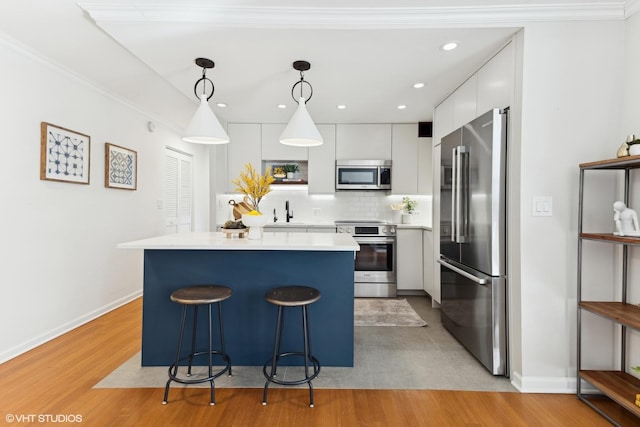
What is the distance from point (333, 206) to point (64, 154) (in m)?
3.35

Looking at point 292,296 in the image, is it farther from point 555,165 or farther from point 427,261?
point 427,261

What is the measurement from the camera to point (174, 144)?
15.7 feet

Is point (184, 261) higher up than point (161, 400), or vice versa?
point (184, 261)

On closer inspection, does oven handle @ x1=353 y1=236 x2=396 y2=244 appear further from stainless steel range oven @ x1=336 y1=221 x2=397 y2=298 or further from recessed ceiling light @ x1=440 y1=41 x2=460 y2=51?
recessed ceiling light @ x1=440 y1=41 x2=460 y2=51

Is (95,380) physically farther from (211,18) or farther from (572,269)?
(572,269)

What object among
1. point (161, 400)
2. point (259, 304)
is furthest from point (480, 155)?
point (161, 400)

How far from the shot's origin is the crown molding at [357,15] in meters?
2.07

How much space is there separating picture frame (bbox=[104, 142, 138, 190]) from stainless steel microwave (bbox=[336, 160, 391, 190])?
2.72 metres

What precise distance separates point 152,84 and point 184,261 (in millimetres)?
2091

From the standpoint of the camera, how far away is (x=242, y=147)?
4742 millimetres

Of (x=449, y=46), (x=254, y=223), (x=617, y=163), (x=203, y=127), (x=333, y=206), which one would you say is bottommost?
(x=254, y=223)

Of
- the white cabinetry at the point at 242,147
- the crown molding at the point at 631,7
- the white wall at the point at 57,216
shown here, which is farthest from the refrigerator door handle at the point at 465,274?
the white wall at the point at 57,216
